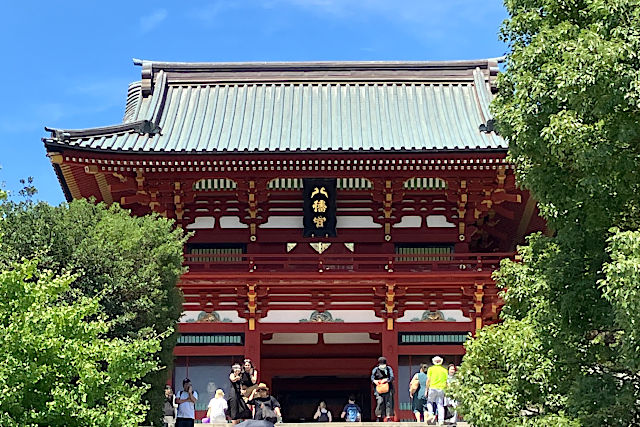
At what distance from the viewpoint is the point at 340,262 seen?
23578 mm

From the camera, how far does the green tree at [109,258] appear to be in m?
15.6

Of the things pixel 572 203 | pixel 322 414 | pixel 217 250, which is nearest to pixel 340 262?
pixel 217 250

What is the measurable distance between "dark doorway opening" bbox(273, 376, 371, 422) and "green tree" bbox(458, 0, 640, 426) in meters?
14.9

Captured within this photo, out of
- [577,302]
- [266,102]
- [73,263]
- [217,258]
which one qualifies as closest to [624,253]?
[577,302]

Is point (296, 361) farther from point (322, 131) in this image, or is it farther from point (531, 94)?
point (531, 94)

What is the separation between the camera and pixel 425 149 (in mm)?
22656

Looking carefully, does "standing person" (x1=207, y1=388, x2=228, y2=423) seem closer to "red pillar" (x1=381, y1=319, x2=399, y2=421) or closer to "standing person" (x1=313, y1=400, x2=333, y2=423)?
"standing person" (x1=313, y1=400, x2=333, y2=423)

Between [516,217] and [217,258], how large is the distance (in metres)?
9.23

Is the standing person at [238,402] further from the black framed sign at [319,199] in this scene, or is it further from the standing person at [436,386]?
the black framed sign at [319,199]

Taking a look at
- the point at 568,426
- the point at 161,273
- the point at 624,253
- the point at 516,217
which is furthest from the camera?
the point at 516,217

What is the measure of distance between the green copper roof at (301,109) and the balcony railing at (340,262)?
113 inches

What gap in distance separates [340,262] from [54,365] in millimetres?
12771

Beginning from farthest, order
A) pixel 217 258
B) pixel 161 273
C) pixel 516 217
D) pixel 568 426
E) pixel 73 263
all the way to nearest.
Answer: pixel 516 217, pixel 217 258, pixel 161 273, pixel 73 263, pixel 568 426

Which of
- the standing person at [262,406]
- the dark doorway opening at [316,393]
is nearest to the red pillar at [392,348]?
the dark doorway opening at [316,393]
